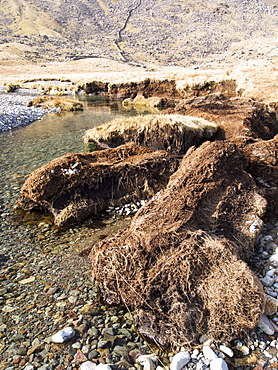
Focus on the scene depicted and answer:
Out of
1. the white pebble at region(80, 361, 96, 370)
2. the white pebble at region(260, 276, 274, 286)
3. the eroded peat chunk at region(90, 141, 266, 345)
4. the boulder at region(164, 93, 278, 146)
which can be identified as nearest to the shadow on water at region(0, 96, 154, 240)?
the eroded peat chunk at region(90, 141, 266, 345)

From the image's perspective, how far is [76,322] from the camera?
12.9 ft

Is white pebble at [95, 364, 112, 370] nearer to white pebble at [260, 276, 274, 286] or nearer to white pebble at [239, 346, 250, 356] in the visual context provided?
white pebble at [239, 346, 250, 356]

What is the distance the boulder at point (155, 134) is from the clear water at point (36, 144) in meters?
1.53

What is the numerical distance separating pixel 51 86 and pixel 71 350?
46117mm

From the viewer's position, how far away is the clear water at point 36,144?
924 cm

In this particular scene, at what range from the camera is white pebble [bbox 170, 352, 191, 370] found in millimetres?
3203

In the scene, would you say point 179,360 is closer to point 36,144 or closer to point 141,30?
point 36,144

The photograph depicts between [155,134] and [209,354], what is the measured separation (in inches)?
390

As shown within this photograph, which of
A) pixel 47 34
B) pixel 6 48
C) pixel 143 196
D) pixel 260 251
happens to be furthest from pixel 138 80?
pixel 47 34

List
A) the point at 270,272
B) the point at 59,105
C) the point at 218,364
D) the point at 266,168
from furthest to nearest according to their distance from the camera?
the point at 59,105 → the point at 266,168 → the point at 270,272 → the point at 218,364

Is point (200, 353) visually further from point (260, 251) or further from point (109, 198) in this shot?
point (109, 198)

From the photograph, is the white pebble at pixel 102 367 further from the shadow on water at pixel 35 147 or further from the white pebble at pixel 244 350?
the shadow on water at pixel 35 147

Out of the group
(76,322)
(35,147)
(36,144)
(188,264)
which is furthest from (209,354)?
(36,144)

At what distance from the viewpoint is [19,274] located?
4.96 m
